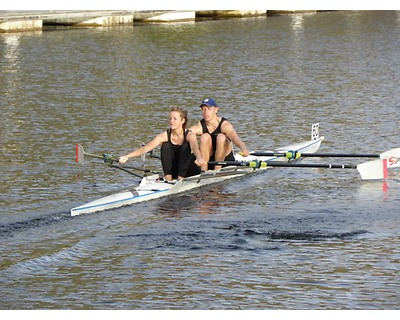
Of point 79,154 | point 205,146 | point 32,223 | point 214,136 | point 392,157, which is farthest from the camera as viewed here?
point 392,157

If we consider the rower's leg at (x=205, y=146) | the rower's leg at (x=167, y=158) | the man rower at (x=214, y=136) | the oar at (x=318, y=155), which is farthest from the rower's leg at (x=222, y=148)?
the oar at (x=318, y=155)

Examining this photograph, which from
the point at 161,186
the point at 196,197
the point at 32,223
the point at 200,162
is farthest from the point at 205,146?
the point at 32,223

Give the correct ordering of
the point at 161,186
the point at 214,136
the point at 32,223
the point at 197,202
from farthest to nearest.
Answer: the point at 214,136 → the point at 161,186 → the point at 197,202 → the point at 32,223

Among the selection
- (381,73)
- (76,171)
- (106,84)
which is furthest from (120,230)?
(381,73)

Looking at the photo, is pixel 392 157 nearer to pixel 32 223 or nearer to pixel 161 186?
pixel 161 186

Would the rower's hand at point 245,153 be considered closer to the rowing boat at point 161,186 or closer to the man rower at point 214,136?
the man rower at point 214,136

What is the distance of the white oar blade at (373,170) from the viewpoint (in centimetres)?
1716

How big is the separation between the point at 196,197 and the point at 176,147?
0.78 meters

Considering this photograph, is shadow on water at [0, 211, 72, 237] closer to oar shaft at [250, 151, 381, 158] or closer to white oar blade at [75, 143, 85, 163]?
white oar blade at [75, 143, 85, 163]

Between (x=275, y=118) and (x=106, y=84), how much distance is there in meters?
6.62

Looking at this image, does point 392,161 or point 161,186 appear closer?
point 161,186

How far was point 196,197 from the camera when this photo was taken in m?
16.3

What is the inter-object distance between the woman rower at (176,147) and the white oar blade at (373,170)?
8.43ft

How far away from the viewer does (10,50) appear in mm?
35438
